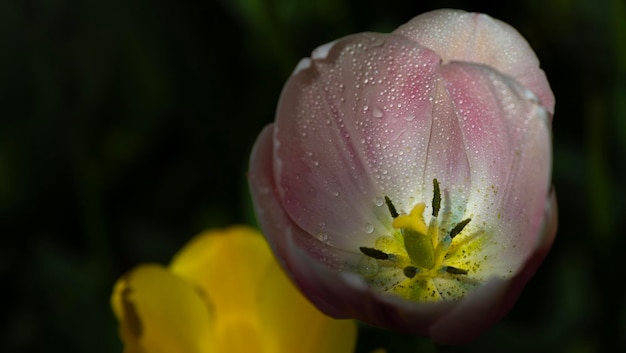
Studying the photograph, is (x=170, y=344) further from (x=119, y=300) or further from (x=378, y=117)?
(x=378, y=117)

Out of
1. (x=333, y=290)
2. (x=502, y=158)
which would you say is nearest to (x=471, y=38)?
(x=502, y=158)

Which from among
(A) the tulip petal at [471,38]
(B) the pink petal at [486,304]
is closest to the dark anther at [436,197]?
(A) the tulip petal at [471,38]

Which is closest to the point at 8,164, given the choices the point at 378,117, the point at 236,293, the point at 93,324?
the point at 93,324

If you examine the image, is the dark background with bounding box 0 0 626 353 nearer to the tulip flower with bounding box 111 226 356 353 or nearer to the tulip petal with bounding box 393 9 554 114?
the tulip flower with bounding box 111 226 356 353

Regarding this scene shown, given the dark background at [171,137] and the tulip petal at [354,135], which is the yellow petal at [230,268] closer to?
the tulip petal at [354,135]

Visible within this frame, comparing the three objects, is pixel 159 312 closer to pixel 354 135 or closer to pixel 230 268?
pixel 230 268

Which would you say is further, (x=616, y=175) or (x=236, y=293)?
(x=616, y=175)

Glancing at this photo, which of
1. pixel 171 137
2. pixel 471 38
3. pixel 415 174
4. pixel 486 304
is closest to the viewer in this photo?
pixel 486 304
